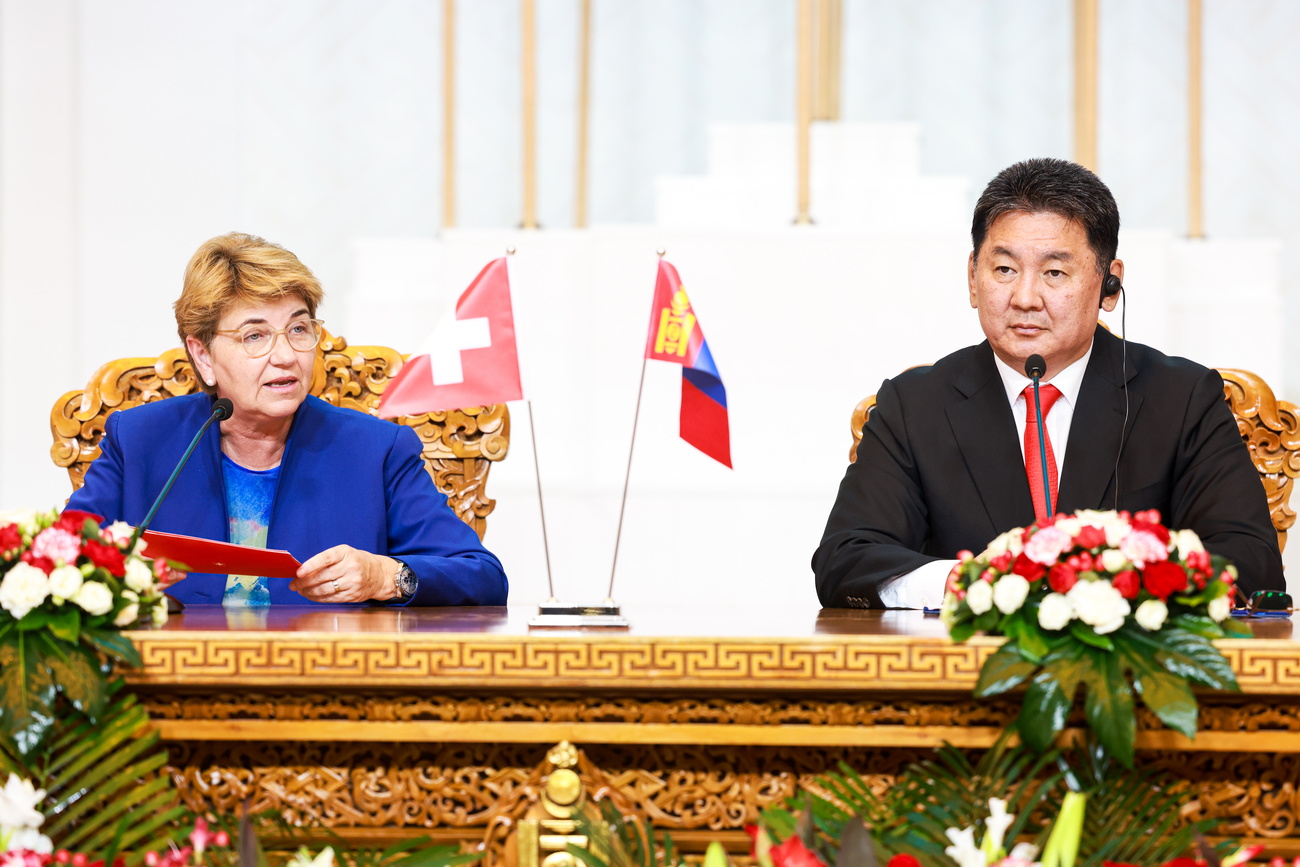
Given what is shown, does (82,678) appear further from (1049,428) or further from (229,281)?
(1049,428)

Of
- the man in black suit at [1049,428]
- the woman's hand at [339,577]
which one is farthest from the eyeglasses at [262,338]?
the man in black suit at [1049,428]

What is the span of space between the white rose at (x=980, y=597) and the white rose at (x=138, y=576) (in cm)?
101

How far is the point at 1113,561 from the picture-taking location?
1540mm

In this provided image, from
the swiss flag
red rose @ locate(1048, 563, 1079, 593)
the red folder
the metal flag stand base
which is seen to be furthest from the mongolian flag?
red rose @ locate(1048, 563, 1079, 593)

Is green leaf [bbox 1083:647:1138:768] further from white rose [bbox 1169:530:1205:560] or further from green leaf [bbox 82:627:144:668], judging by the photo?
green leaf [bbox 82:627:144:668]

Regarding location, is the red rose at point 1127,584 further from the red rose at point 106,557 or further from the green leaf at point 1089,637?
the red rose at point 106,557

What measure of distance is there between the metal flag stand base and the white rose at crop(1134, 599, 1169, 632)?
2.02 ft

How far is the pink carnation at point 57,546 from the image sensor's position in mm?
1641

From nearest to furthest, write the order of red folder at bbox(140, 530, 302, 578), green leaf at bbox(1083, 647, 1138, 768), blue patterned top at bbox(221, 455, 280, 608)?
green leaf at bbox(1083, 647, 1138, 768) → red folder at bbox(140, 530, 302, 578) → blue patterned top at bbox(221, 455, 280, 608)

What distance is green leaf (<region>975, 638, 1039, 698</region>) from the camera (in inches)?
57.8

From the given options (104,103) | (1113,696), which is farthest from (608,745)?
(104,103)

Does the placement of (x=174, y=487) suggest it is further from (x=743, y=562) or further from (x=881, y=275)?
(x=881, y=275)

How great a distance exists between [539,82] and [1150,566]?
533 cm

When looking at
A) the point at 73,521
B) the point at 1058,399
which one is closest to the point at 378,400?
the point at 73,521
